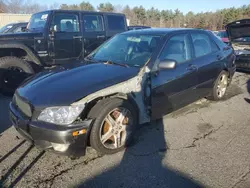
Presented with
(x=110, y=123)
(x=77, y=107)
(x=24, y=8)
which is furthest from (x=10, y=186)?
(x=24, y=8)

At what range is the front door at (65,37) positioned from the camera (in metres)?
6.24

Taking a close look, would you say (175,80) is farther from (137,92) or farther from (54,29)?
(54,29)

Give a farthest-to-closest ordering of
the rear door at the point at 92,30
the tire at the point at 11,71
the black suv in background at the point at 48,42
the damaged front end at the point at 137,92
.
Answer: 1. the rear door at the point at 92,30
2. the black suv in background at the point at 48,42
3. the tire at the point at 11,71
4. the damaged front end at the point at 137,92

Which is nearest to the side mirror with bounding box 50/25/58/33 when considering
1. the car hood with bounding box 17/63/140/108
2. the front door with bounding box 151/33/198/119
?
the car hood with bounding box 17/63/140/108

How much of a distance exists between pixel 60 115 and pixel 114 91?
746 millimetres

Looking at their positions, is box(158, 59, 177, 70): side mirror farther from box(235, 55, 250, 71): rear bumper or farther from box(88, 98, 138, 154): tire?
box(235, 55, 250, 71): rear bumper

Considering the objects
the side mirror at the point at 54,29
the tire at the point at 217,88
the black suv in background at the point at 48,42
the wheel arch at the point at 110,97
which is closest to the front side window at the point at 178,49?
the wheel arch at the point at 110,97

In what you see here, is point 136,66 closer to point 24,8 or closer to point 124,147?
point 124,147

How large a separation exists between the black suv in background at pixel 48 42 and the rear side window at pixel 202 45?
129 inches

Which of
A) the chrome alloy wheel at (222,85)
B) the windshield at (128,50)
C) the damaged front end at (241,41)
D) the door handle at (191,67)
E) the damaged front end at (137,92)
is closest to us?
the damaged front end at (137,92)

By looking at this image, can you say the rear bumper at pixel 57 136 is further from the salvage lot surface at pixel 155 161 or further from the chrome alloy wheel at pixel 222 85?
the chrome alloy wheel at pixel 222 85

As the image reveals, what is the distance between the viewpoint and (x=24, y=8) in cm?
4519

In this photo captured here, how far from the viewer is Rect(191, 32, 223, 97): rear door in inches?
173

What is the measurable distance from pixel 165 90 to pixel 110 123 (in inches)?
42.9
